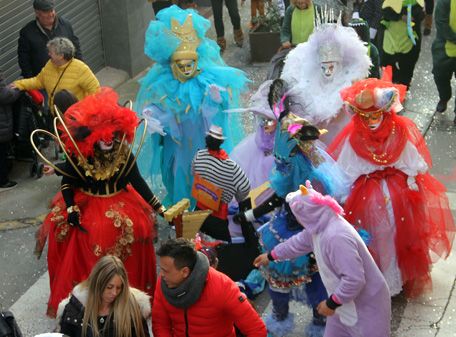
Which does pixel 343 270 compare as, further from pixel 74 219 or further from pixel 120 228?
pixel 74 219

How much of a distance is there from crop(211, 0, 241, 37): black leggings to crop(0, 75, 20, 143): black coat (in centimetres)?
452

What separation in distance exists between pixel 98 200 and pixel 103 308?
1.57 meters

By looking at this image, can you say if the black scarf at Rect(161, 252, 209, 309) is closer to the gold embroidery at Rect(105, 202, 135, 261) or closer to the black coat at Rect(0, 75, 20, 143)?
the gold embroidery at Rect(105, 202, 135, 261)

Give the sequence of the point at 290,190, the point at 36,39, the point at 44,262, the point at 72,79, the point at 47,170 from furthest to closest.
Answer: the point at 36,39 < the point at 47,170 < the point at 72,79 < the point at 44,262 < the point at 290,190

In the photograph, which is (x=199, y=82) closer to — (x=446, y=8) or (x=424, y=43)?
(x=446, y=8)

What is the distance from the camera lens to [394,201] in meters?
6.76

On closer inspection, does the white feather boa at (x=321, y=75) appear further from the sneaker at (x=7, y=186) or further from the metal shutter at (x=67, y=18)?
the metal shutter at (x=67, y=18)

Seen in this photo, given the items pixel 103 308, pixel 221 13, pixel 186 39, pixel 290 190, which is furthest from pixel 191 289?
pixel 221 13

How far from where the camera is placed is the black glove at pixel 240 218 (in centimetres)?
669

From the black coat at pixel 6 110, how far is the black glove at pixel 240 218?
3.30m

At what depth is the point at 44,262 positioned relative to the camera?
7.91m

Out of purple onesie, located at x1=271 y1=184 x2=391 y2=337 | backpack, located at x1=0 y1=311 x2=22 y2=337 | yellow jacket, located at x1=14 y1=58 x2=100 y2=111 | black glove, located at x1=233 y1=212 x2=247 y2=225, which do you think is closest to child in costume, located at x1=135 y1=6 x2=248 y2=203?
yellow jacket, located at x1=14 y1=58 x2=100 y2=111

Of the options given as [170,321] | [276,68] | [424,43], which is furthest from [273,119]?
[424,43]

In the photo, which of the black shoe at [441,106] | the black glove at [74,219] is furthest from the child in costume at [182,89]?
the black shoe at [441,106]
